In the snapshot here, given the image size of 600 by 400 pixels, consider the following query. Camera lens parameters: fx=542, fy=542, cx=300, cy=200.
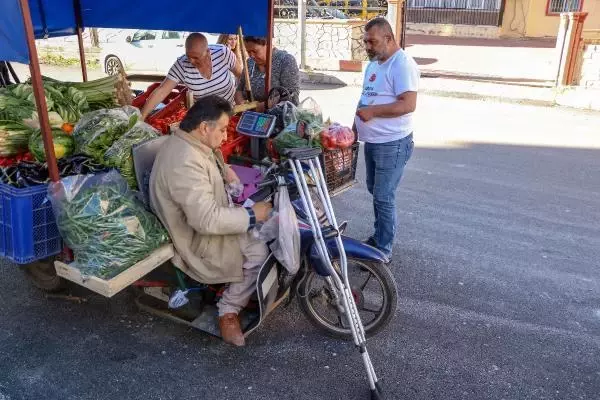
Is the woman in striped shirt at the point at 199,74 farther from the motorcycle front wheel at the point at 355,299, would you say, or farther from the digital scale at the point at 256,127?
the motorcycle front wheel at the point at 355,299

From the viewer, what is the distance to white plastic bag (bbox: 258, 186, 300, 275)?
9.80ft

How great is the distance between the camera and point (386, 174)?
4133 millimetres

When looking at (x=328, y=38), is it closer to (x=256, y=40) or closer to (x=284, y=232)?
(x=256, y=40)

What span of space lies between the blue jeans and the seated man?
1327mm

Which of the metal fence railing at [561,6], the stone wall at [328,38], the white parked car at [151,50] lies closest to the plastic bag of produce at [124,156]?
the white parked car at [151,50]

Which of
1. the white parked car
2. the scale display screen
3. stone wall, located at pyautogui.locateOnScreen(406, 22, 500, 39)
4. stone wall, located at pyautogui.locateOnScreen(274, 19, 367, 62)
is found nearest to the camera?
the scale display screen

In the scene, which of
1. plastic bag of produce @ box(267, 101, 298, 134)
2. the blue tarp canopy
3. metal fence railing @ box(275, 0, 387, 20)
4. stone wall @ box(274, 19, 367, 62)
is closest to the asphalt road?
plastic bag of produce @ box(267, 101, 298, 134)

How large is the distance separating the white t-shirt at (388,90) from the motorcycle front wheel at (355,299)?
1.10m

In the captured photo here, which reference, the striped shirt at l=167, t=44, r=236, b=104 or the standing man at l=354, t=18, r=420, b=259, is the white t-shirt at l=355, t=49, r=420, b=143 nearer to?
the standing man at l=354, t=18, r=420, b=259

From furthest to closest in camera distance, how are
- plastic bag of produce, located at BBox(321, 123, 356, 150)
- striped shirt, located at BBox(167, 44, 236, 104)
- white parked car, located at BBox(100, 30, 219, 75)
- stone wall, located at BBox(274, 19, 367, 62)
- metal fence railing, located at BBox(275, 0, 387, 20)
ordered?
metal fence railing, located at BBox(275, 0, 387, 20) → white parked car, located at BBox(100, 30, 219, 75) → stone wall, located at BBox(274, 19, 367, 62) → striped shirt, located at BBox(167, 44, 236, 104) → plastic bag of produce, located at BBox(321, 123, 356, 150)

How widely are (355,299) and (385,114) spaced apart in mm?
1340

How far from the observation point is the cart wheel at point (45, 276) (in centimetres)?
366

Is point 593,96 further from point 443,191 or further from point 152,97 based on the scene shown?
point 152,97

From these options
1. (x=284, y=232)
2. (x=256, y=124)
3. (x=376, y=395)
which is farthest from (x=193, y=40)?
(x=376, y=395)
